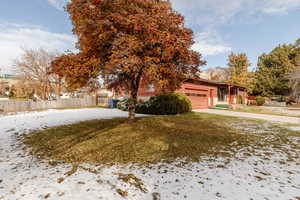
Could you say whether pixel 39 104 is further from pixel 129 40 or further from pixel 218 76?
pixel 218 76

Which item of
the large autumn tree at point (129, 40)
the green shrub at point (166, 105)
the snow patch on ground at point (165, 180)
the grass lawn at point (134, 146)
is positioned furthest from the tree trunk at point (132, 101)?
the green shrub at point (166, 105)

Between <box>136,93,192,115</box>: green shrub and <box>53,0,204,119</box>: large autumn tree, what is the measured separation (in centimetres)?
618

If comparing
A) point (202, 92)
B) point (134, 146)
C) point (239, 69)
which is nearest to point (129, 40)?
point (134, 146)

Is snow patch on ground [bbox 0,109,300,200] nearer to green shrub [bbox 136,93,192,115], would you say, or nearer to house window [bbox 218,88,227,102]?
green shrub [bbox 136,93,192,115]

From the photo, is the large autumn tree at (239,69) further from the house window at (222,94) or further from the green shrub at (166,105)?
the green shrub at (166,105)

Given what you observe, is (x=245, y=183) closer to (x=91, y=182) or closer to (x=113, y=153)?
(x=91, y=182)

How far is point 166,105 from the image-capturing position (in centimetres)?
1062

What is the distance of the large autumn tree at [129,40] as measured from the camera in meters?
3.65

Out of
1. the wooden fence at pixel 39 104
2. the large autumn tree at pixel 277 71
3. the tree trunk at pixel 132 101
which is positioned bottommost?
the wooden fence at pixel 39 104

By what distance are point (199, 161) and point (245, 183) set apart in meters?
0.95

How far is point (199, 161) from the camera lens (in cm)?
311

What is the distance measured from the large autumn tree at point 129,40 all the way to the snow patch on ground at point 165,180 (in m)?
2.42

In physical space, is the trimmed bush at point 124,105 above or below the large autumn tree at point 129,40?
below

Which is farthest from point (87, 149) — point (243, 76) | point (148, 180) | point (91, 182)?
point (243, 76)
